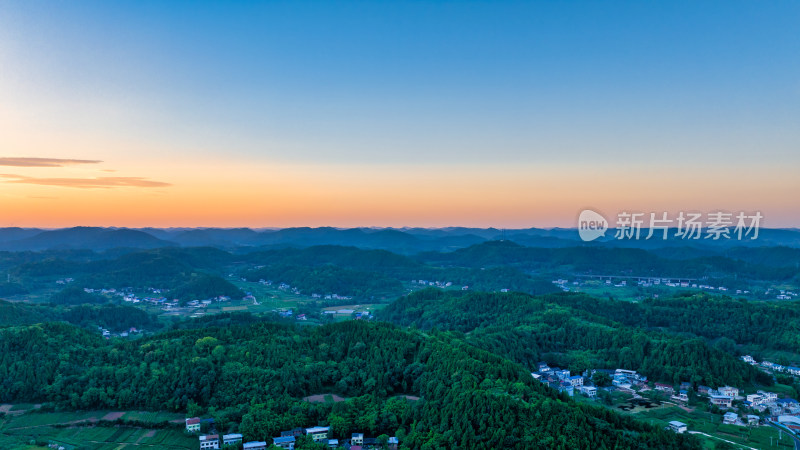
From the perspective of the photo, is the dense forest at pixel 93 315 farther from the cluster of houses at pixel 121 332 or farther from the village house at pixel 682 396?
the village house at pixel 682 396

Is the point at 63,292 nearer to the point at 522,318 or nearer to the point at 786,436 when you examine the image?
the point at 522,318

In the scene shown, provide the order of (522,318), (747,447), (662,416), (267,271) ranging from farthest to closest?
(267,271) < (522,318) < (662,416) < (747,447)

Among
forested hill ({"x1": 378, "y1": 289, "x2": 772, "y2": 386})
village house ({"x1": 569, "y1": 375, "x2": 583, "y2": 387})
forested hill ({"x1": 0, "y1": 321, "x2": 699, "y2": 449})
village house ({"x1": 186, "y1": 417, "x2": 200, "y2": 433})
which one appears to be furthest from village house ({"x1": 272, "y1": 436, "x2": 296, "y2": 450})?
village house ({"x1": 569, "y1": 375, "x2": 583, "y2": 387})

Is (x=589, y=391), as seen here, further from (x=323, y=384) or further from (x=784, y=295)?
(x=784, y=295)

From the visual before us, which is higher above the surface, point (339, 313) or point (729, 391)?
point (729, 391)

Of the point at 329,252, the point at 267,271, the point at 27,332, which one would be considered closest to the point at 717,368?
the point at 27,332

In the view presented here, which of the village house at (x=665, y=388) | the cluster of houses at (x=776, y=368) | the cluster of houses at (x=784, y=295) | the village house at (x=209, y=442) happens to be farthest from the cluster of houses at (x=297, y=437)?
the cluster of houses at (x=784, y=295)

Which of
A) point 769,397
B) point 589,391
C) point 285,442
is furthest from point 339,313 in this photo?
point 769,397
